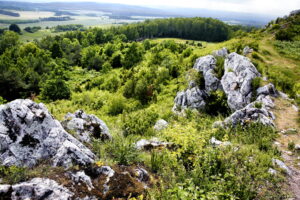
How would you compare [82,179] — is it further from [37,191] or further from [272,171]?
[272,171]

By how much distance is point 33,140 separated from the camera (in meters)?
6.68

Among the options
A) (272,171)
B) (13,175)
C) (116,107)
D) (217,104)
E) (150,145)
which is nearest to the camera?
(13,175)

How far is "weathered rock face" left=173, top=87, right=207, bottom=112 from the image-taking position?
16219 millimetres

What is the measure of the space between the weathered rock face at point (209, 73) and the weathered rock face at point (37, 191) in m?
14.2

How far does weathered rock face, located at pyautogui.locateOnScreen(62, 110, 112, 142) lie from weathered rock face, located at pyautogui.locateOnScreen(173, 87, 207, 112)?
875 centimetres

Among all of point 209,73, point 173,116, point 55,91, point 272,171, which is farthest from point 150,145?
point 55,91

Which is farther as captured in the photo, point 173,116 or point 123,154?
point 173,116

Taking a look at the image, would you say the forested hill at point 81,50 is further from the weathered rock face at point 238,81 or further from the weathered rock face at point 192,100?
the weathered rock face at point 238,81

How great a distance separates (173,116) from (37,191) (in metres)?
12.0

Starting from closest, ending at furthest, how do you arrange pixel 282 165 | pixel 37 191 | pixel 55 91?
1. pixel 37 191
2. pixel 282 165
3. pixel 55 91

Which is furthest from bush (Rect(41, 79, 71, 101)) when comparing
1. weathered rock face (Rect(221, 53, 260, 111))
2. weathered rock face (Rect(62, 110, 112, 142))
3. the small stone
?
the small stone

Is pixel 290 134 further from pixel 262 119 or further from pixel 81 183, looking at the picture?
pixel 81 183

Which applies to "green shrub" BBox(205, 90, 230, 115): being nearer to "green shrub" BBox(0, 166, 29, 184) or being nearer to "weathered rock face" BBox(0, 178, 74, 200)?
"weathered rock face" BBox(0, 178, 74, 200)

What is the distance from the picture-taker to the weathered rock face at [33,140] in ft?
19.8
